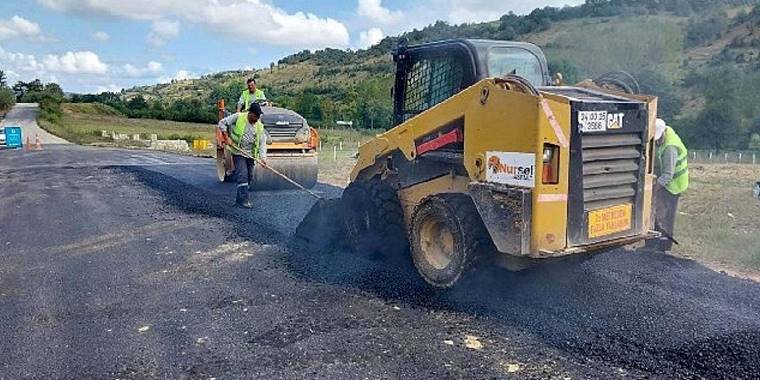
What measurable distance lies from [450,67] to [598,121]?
1.49 meters

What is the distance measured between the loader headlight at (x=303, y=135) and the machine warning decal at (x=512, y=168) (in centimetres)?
675

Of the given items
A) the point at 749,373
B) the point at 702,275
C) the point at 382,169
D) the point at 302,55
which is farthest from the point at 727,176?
the point at 302,55

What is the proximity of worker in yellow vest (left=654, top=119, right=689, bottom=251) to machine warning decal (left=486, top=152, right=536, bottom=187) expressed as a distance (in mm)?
2053

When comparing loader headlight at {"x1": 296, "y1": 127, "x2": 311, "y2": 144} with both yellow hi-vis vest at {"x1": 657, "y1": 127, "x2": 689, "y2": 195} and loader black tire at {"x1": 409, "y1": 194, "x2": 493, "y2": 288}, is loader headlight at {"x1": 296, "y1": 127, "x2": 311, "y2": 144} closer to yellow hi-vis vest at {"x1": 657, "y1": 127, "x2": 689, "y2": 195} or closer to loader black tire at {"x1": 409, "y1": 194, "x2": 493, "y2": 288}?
loader black tire at {"x1": 409, "y1": 194, "x2": 493, "y2": 288}

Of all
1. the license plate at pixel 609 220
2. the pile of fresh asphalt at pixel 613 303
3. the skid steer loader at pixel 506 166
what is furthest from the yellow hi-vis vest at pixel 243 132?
the license plate at pixel 609 220

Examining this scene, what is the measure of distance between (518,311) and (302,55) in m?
98.3

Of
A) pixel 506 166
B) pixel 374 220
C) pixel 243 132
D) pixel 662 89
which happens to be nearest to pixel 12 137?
pixel 243 132

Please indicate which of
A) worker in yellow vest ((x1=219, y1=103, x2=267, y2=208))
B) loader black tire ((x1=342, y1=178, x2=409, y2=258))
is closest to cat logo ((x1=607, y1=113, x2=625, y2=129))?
loader black tire ((x1=342, y1=178, x2=409, y2=258))

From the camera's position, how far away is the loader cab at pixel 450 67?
524cm

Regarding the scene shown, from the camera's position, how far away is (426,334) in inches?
161

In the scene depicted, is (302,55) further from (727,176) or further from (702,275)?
(702,275)

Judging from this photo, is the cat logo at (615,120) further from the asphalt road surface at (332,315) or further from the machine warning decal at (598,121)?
the asphalt road surface at (332,315)

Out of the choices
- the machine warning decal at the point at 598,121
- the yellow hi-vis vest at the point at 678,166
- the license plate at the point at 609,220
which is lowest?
the license plate at the point at 609,220

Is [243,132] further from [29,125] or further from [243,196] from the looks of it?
[29,125]
